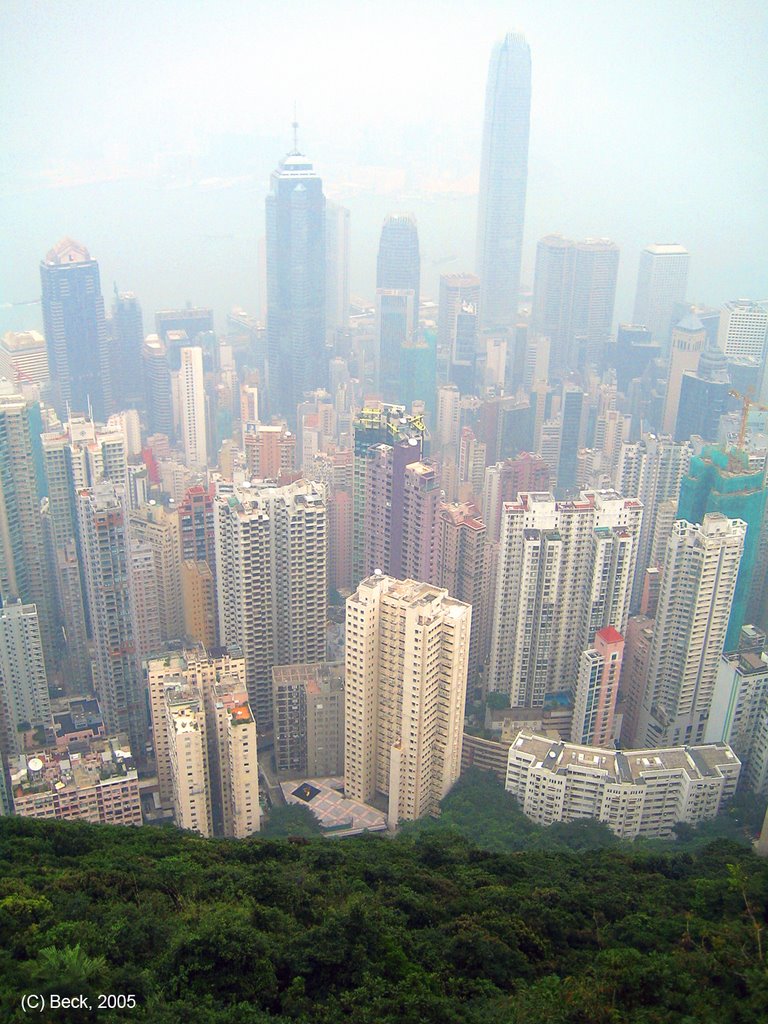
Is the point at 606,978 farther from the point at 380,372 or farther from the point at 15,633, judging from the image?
the point at 380,372

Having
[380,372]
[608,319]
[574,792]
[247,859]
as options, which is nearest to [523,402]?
[380,372]

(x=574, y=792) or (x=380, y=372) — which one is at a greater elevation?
(x=380, y=372)

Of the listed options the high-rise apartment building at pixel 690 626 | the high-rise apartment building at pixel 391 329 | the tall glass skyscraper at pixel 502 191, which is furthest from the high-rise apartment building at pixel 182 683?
the tall glass skyscraper at pixel 502 191

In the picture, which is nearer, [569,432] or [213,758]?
Result: [213,758]

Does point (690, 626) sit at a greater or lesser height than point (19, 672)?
greater

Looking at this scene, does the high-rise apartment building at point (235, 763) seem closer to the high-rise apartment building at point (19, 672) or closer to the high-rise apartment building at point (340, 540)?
the high-rise apartment building at point (19, 672)

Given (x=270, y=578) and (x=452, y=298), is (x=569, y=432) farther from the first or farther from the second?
(x=270, y=578)

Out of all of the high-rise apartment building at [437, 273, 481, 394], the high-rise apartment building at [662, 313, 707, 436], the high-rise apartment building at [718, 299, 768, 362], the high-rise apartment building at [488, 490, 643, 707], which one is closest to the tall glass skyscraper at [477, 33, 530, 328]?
the high-rise apartment building at [437, 273, 481, 394]

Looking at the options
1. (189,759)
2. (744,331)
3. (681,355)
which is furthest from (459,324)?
(189,759)
